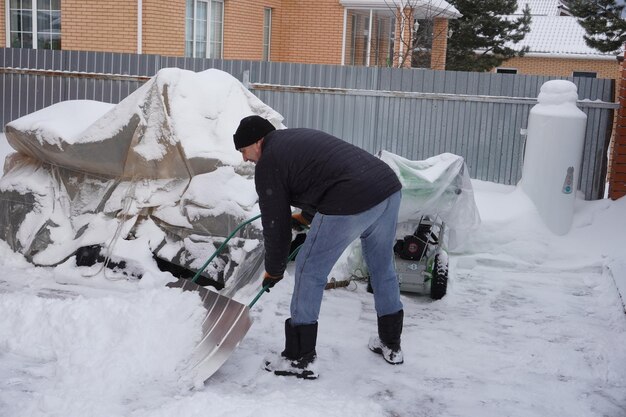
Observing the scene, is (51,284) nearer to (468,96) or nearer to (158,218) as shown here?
(158,218)

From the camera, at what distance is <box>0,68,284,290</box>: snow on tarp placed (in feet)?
21.6

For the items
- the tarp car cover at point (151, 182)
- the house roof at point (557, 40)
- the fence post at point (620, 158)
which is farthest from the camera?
the house roof at point (557, 40)

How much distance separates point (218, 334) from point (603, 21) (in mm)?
19537

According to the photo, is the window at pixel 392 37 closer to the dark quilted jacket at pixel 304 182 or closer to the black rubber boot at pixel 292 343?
the dark quilted jacket at pixel 304 182

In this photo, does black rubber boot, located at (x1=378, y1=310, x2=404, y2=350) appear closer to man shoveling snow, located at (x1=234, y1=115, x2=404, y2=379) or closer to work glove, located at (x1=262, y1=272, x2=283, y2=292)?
man shoveling snow, located at (x1=234, y1=115, x2=404, y2=379)

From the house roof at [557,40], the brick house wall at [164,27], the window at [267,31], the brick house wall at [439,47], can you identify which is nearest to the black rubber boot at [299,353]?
the brick house wall at [164,27]

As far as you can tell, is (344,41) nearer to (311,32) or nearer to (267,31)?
(311,32)

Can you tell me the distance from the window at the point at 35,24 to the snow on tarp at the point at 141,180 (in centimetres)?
813

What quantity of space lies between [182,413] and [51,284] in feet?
9.49

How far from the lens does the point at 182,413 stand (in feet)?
13.3

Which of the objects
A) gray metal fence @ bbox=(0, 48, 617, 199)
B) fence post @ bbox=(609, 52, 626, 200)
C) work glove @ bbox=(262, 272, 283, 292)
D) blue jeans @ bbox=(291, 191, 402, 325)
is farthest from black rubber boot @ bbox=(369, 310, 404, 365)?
gray metal fence @ bbox=(0, 48, 617, 199)

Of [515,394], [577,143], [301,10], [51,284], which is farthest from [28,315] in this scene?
[301,10]

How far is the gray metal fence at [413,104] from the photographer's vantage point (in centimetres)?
982

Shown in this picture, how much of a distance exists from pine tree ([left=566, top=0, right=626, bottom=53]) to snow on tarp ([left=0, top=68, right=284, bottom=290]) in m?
17.1
